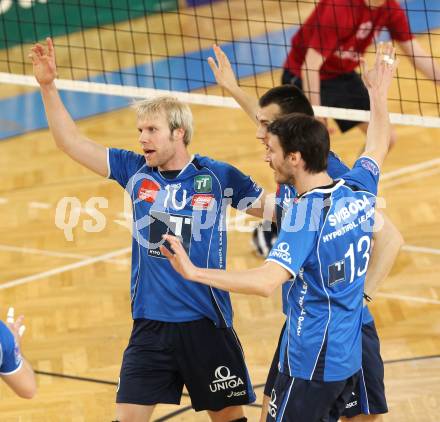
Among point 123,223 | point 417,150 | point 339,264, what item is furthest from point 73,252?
point 339,264

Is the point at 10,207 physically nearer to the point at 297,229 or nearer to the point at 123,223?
the point at 123,223

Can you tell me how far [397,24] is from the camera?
361 inches

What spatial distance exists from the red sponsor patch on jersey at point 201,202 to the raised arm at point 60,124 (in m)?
0.59

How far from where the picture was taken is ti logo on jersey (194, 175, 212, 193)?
586 cm

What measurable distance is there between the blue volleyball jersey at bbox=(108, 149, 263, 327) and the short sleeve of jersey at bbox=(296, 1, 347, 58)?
351 cm

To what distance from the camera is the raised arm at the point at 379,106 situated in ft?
18.4

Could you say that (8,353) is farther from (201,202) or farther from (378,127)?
(378,127)

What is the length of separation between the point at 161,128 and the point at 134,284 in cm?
92

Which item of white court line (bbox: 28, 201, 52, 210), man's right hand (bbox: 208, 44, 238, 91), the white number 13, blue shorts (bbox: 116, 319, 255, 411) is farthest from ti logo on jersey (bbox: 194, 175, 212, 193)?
white court line (bbox: 28, 201, 52, 210)

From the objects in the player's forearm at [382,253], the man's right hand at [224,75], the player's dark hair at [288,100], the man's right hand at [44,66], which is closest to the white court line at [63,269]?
the man's right hand at [224,75]

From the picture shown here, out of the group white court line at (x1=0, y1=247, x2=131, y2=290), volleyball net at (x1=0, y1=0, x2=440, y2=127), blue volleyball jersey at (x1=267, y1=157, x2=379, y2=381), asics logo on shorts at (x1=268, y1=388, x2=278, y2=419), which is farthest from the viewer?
volleyball net at (x1=0, y1=0, x2=440, y2=127)

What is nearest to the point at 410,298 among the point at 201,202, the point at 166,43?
the point at 201,202

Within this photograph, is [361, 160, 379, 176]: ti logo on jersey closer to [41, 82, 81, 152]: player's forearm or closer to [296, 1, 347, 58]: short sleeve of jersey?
[41, 82, 81, 152]: player's forearm

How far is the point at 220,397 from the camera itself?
231 inches
